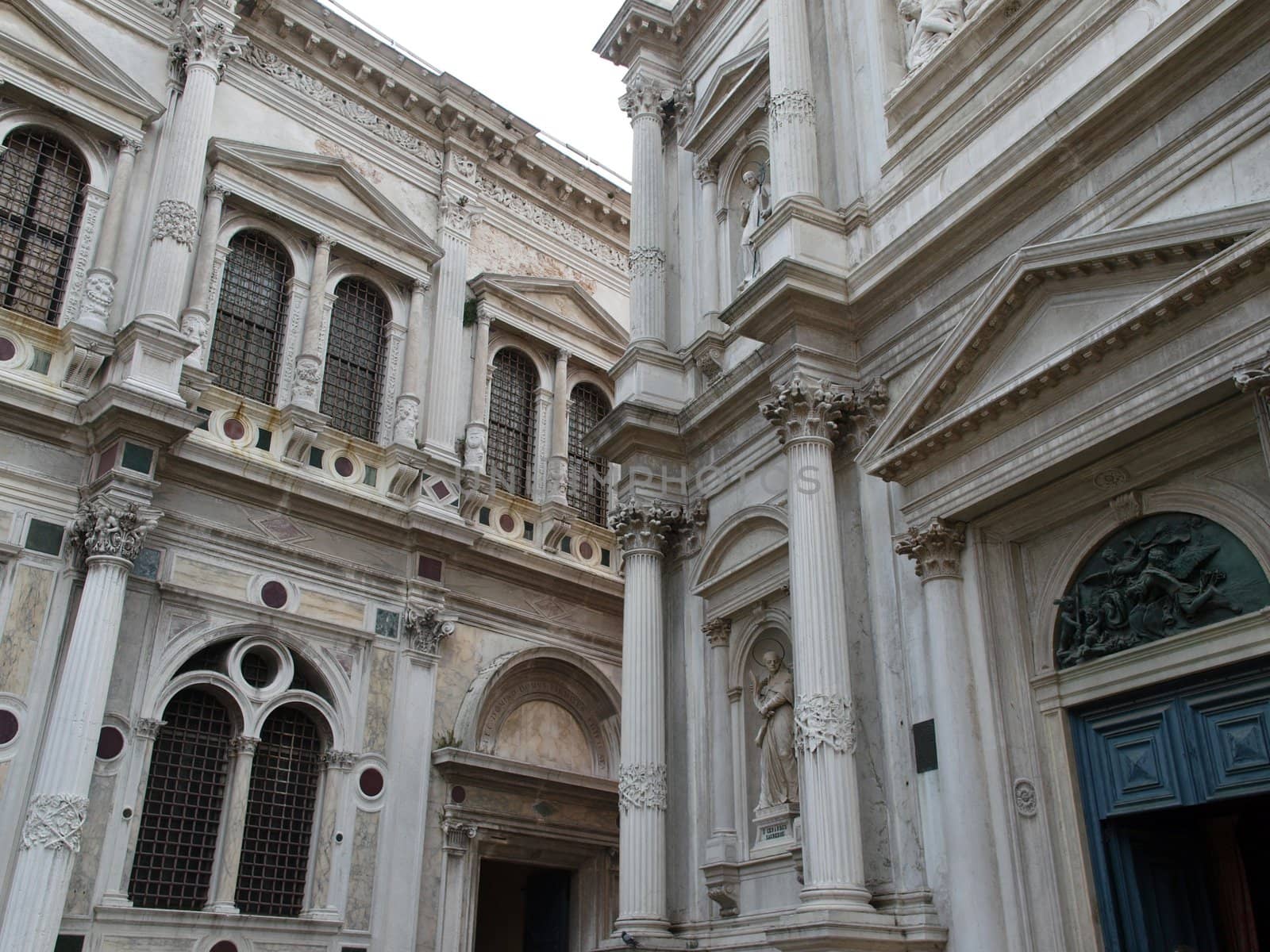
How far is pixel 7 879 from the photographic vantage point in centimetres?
1334

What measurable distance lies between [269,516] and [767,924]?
957 centimetres

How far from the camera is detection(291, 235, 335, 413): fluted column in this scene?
1845 cm

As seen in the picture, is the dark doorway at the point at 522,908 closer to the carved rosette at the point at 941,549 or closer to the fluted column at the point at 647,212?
the fluted column at the point at 647,212

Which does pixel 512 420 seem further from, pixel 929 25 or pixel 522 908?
pixel 929 25

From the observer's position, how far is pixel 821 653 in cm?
1084

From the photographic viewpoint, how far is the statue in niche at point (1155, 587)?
28.2 ft

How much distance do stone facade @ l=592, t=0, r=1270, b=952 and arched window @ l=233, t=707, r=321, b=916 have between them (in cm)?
574

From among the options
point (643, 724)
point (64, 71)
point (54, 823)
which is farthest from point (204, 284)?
point (643, 724)

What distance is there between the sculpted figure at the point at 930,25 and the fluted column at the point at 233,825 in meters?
12.0

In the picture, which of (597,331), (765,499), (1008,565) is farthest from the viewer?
(597,331)

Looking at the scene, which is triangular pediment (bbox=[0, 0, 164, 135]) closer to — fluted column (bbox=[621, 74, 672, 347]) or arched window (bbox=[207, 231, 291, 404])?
arched window (bbox=[207, 231, 291, 404])

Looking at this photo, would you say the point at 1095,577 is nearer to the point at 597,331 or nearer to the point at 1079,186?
the point at 1079,186

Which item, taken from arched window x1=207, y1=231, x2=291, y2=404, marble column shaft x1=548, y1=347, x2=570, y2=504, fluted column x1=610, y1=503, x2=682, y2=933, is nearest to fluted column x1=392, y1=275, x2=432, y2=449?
arched window x1=207, y1=231, x2=291, y2=404

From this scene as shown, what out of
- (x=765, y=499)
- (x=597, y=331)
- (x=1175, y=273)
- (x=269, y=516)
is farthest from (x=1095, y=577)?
(x=597, y=331)
